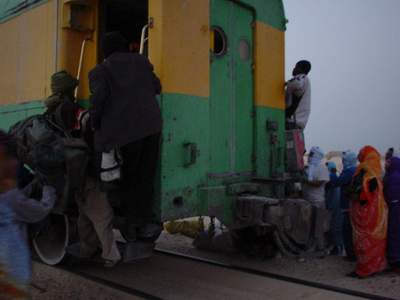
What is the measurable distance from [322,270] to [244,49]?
2781mm

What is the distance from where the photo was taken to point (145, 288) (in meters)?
4.49

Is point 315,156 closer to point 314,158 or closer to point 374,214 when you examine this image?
point 314,158

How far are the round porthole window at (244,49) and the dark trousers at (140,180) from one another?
1793 millimetres

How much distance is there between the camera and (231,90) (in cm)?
491

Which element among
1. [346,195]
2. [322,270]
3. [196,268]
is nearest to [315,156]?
[346,195]

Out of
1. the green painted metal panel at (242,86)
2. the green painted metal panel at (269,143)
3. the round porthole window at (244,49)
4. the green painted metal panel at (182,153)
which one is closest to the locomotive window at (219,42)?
the green painted metal panel at (242,86)

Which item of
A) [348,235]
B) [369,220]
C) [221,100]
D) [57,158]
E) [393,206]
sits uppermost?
[221,100]

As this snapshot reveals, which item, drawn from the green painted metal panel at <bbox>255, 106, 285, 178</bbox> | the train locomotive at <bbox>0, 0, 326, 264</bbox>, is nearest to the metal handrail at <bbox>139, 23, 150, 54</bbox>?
the train locomotive at <bbox>0, 0, 326, 264</bbox>

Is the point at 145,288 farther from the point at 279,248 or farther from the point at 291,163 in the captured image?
the point at 291,163

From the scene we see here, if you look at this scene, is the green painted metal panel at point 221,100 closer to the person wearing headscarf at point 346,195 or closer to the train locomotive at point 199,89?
the train locomotive at point 199,89

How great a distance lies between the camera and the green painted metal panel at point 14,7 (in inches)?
203

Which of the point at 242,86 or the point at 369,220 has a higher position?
the point at 242,86

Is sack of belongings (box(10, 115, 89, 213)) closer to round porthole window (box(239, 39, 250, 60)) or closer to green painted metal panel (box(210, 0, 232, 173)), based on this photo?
green painted metal panel (box(210, 0, 232, 173))

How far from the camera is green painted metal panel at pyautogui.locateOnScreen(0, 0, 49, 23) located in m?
5.16
